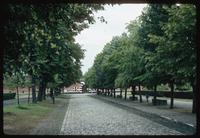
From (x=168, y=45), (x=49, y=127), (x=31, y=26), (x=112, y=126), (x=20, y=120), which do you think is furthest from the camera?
(x=168, y=45)

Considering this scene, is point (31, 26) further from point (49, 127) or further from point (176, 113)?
point (176, 113)

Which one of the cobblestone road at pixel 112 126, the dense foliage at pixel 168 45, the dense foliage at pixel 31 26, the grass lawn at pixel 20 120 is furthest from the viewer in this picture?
the dense foliage at pixel 168 45

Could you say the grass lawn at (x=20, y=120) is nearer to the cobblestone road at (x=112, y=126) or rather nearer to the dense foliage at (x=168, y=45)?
the cobblestone road at (x=112, y=126)

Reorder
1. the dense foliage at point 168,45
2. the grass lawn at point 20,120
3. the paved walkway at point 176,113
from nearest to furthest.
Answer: the grass lawn at point 20,120
the paved walkway at point 176,113
the dense foliage at point 168,45

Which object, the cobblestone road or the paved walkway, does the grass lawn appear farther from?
the paved walkway

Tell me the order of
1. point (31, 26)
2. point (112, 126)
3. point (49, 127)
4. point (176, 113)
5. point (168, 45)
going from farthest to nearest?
point (176, 113) → point (168, 45) → point (112, 126) → point (49, 127) → point (31, 26)

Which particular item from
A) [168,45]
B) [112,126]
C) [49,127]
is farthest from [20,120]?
[168,45]

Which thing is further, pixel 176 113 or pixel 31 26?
pixel 176 113

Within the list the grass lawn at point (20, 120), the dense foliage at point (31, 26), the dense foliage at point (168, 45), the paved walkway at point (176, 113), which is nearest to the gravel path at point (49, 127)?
the grass lawn at point (20, 120)

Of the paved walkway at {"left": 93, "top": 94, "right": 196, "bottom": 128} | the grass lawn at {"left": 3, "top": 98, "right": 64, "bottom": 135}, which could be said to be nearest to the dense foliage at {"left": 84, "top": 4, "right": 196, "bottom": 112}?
the paved walkway at {"left": 93, "top": 94, "right": 196, "bottom": 128}

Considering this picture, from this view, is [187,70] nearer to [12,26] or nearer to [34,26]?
[34,26]

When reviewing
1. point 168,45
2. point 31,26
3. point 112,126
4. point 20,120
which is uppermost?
point 168,45

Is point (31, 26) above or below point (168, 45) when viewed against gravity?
below

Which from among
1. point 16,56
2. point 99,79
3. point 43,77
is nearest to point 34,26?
point 16,56
